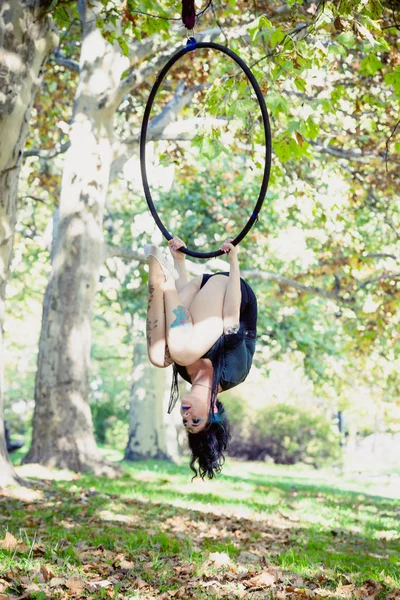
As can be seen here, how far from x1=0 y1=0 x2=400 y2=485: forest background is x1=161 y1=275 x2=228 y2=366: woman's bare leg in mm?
1905

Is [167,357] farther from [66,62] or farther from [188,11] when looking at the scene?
[66,62]

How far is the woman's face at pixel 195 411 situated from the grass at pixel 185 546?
1054 millimetres

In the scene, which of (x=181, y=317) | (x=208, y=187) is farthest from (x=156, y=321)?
(x=208, y=187)

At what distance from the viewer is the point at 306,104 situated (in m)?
6.63

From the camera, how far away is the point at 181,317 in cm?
486

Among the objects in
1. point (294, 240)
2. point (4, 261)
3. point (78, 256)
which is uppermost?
point (294, 240)

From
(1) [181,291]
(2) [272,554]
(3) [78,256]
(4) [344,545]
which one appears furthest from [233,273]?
(3) [78,256]

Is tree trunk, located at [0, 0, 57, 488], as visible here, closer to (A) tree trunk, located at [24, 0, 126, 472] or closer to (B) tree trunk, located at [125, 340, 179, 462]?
(A) tree trunk, located at [24, 0, 126, 472]

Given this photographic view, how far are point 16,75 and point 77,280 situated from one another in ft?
14.9

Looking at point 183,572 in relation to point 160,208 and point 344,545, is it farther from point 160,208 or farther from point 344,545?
point 160,208

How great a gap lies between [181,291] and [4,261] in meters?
2.43

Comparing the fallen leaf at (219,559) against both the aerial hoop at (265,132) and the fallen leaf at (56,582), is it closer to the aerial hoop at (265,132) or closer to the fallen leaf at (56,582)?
the fallen leaf at (56,582)

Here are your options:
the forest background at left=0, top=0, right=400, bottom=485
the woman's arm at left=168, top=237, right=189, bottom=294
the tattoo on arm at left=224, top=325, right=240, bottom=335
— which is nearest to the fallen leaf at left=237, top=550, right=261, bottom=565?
the tattoo on arm at left=224, top=325, right=240, bottom=335

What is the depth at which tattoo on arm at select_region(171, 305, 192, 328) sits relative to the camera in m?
4.84
